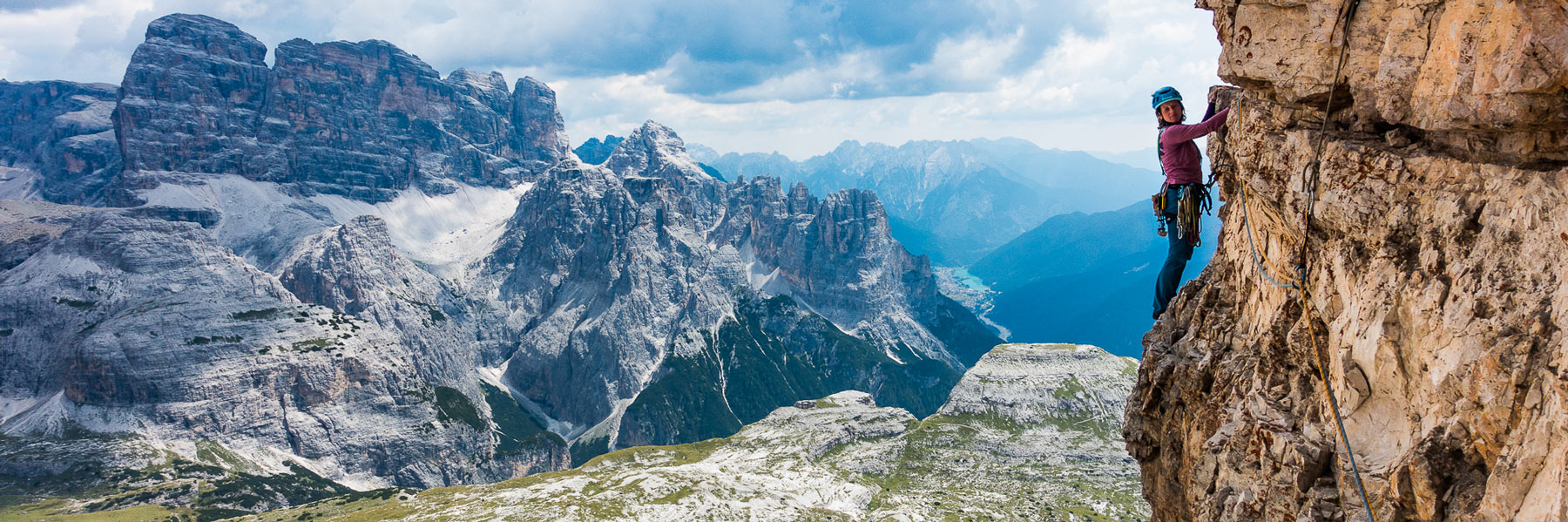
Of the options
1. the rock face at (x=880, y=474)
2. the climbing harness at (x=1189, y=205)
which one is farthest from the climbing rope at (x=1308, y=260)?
the rock face at (x=880, y=474)

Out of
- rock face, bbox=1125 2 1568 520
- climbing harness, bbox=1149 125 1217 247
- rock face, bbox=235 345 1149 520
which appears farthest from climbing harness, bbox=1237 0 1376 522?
rock face, bbox=235 345 1149 520

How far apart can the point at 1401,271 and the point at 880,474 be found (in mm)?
151937

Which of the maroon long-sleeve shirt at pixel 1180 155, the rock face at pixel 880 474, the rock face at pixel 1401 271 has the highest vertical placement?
the maroon long-sleeve shirt at pixel 1180 155

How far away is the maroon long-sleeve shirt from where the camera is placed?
2062 centimetres

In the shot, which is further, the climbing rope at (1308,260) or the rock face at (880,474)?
the rock face at (880,474)

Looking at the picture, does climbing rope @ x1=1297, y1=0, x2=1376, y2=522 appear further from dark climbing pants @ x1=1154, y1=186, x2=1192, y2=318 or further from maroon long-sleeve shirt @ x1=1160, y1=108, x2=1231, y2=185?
dark climbing pants @ x1=1154, y1=186, x2=1192, y2=318

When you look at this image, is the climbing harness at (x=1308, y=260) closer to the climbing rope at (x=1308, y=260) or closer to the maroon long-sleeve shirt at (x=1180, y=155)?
the climbing rope at (x=1308, y=260)

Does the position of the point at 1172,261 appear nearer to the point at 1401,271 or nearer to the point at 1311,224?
the point at 1311,224

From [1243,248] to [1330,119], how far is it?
4730 mm

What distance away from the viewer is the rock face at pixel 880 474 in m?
126

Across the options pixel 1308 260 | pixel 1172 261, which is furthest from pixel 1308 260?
pixel 1172 261

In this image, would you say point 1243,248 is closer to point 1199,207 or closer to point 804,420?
point 1199,207

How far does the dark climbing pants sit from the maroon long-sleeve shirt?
0.56m

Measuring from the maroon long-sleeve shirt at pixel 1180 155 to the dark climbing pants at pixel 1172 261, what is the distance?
0.56m
